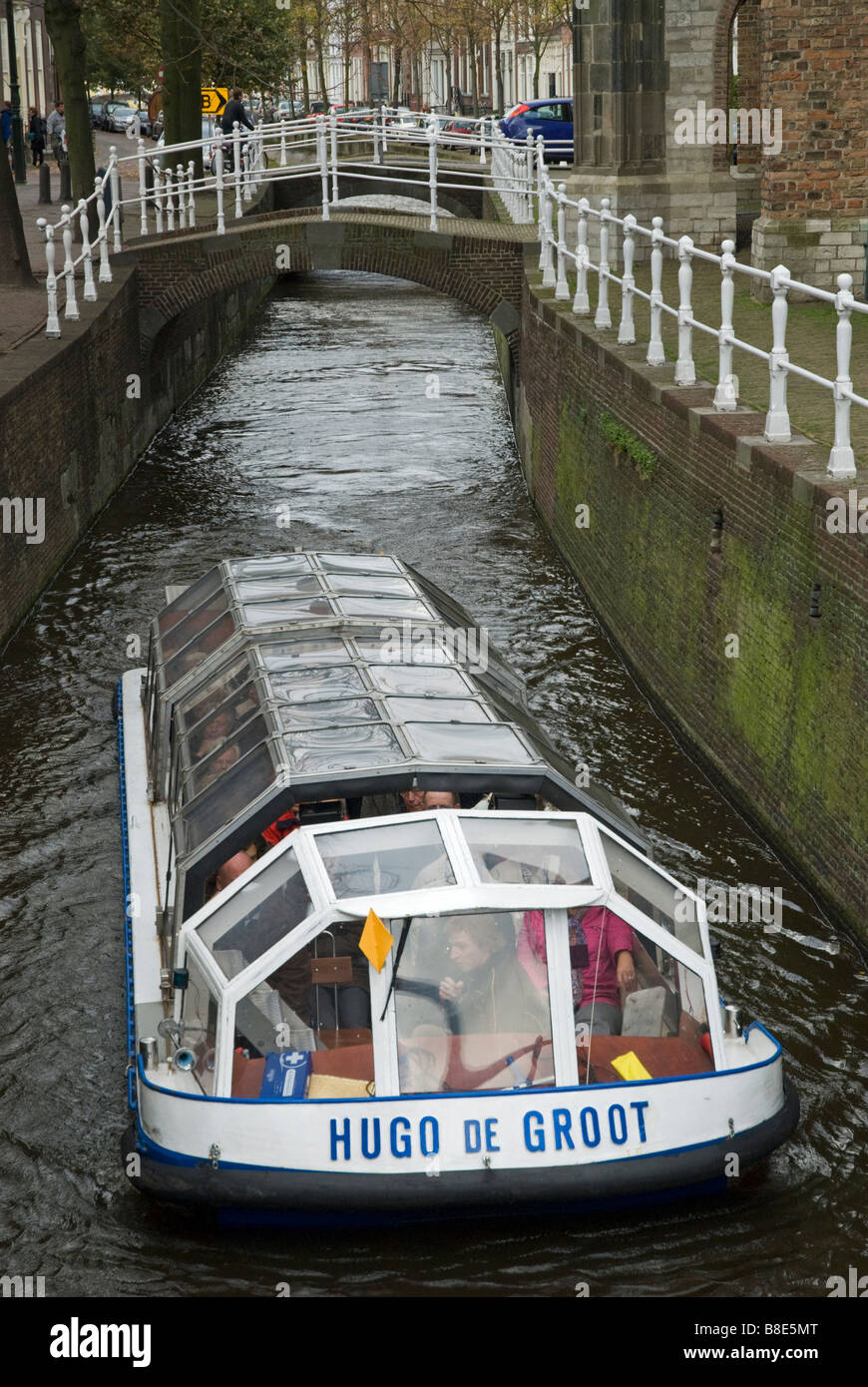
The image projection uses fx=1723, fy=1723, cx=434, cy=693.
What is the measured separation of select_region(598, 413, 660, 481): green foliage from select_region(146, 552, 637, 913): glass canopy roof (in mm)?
2595

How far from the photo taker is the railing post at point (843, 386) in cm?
997

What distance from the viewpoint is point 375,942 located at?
7.59 meters

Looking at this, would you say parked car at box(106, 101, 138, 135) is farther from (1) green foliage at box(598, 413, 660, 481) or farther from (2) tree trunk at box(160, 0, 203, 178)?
(1) green foliage at box(598, 413, 660, 481)

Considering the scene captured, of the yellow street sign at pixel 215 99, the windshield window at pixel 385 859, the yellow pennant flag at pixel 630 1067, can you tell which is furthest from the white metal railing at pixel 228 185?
the yellow street sign at pixel 215 99

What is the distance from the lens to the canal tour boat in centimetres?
755

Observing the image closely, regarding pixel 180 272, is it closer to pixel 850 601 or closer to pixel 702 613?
pixel 702 613

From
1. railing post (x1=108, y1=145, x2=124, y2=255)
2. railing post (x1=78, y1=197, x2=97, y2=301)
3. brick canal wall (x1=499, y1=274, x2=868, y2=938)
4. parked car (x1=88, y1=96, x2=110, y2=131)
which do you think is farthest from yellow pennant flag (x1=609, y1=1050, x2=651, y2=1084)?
parked car (x1=88, y1=96, x2=110, y2=131)

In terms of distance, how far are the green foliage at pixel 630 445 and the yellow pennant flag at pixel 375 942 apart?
772 cm

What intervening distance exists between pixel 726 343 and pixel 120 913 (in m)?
5.92

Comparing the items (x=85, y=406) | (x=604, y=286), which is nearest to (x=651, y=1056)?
(x=604, y=286)

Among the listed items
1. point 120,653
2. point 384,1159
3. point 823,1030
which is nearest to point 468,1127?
point 384,1159

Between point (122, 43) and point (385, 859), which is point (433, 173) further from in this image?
point (122, 43)

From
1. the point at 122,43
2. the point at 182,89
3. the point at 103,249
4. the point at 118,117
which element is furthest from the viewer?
the point at 118,117

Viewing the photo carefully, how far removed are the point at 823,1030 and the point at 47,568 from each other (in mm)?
11377
